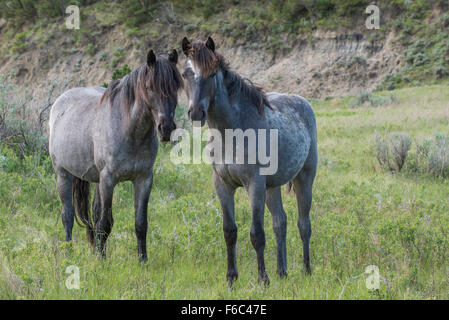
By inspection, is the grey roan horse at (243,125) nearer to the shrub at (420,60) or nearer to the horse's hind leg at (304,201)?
the horse's hind leg at (304,201)

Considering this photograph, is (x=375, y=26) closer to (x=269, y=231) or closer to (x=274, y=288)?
(x=269, y=231)

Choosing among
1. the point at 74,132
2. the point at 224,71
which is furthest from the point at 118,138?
the point at 224,71

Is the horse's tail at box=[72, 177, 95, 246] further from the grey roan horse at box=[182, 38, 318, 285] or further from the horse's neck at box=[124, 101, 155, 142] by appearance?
the grey roan horse at box=[182, 38, 318, 285]

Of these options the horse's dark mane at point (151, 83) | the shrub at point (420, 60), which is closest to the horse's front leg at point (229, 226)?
the horse's dark mane at point (151, 83)

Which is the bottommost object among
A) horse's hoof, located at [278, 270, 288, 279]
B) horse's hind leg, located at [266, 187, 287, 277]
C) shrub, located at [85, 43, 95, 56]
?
horse's hoof, located at [278, 270, 288, 279]

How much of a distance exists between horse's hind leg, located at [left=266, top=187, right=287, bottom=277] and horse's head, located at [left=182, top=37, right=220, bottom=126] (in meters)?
1.61

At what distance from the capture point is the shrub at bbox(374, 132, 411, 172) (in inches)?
349

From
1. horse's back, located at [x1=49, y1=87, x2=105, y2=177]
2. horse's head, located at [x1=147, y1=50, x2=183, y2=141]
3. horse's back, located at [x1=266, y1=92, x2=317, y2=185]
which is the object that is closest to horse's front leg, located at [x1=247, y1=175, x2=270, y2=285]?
horse's back, located at [x1=266, y1=92, x2=317, y2=185]

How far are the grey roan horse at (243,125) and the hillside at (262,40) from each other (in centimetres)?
2156

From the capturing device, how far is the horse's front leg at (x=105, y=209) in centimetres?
468

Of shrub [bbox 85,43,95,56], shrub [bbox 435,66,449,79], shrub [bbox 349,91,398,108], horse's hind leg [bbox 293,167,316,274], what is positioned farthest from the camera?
shrub [bbox 85,43,95,56]

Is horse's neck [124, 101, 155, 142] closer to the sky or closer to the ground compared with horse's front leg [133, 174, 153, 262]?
closer to the sky

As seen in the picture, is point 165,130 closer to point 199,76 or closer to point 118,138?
point 199,76

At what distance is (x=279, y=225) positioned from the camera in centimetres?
486
